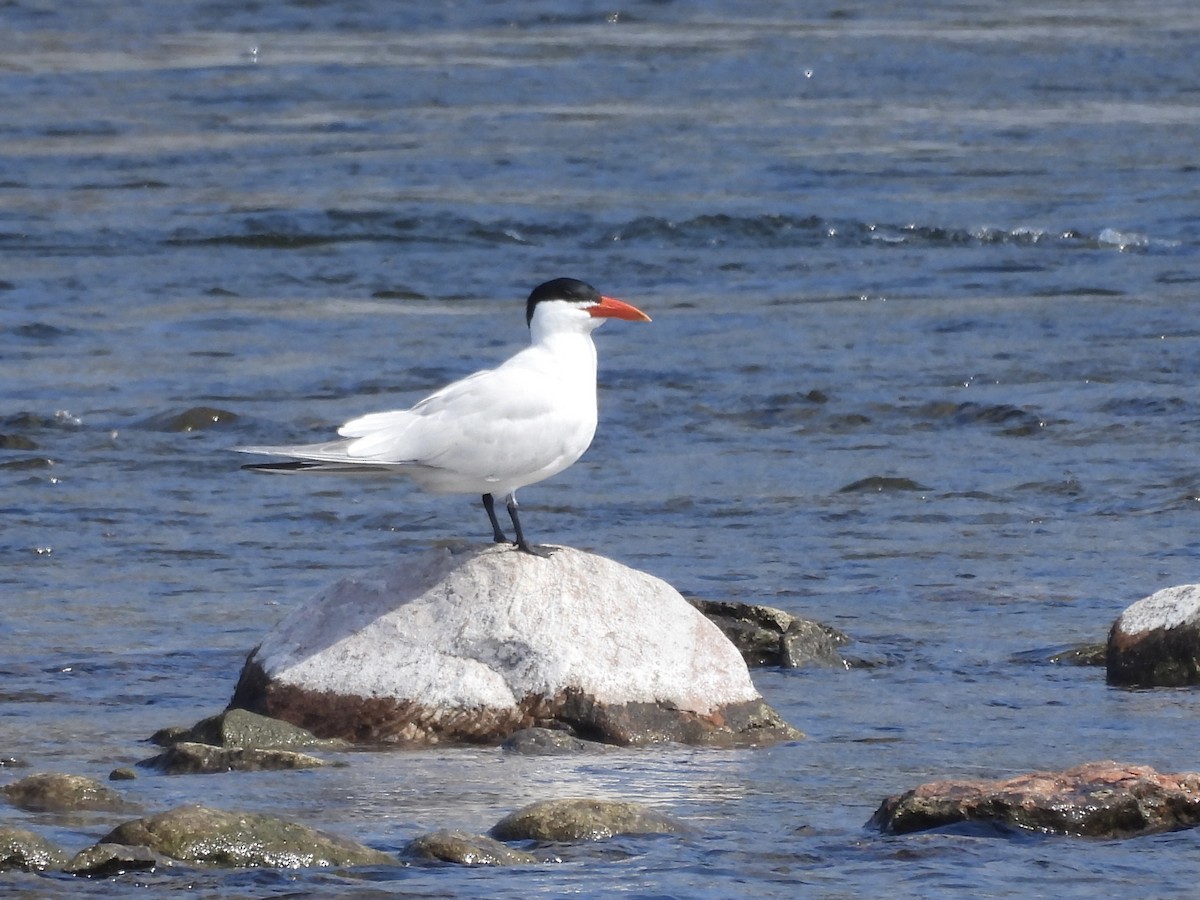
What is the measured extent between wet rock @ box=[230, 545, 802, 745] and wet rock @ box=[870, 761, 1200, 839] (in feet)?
4.12

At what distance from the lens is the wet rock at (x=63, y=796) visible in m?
6.33

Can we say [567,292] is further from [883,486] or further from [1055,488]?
[1055,488]

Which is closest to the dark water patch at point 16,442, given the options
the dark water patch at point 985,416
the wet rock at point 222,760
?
the dark water patch at point 985,416

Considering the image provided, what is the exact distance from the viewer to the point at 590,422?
7559mm

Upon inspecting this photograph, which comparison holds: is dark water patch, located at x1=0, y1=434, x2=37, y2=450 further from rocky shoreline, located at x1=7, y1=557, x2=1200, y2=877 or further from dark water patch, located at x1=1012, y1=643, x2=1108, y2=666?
dark water patch, located at x1=1012, y1=643, x2=1108, y2=666

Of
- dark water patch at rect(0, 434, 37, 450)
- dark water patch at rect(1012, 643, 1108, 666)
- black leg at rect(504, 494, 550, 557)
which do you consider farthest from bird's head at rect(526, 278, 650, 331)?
dark water patch at rect(0, 434, 37, 450)

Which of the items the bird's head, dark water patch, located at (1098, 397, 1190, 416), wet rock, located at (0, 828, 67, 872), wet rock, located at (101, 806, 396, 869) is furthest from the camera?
dark water patch, located at (1098, 397, 1190, 416)

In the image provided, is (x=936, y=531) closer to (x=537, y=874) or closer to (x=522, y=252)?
(x=537, y=874)

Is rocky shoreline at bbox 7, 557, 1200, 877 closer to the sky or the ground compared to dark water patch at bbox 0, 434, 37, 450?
closer to the ground

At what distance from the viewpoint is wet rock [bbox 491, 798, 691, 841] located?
237 inches

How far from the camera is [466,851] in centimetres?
582

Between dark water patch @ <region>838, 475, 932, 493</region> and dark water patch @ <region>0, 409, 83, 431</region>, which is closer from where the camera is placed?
dark water patch @ <region>838, 475, 932, 493</region>

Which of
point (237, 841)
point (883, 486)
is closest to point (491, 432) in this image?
point (237, 841)

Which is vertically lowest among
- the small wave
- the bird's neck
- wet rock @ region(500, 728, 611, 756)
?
wet rock @ region(500, 728, 611, 756)
